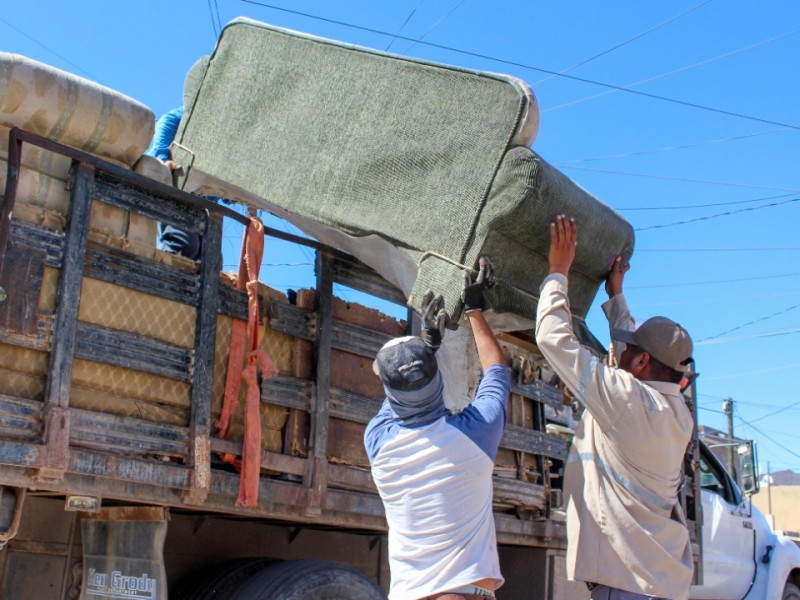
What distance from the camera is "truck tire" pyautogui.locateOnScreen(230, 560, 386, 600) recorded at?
3018 millimetres

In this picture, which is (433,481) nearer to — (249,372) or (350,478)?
(249,372)

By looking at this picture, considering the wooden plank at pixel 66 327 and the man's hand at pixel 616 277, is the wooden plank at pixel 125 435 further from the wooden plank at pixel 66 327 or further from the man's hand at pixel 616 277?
the man's hand at pixel 616 277

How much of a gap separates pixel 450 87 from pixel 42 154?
1.32 meters

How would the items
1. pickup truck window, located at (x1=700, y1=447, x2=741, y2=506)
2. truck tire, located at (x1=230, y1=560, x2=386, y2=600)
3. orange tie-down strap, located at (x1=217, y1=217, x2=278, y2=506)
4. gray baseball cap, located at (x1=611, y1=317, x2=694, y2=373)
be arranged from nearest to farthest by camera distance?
gray baseball cap, located at (x1=611, y1=317, x2=694, y2=373) < orange tie-down strap, located at (x1=217, y1=217, x2=278, y2=506) < truck tire, located at (x1=230, y1=560, x2=386, y2=600) < pickup truck window, located at (x1=700, y1=447, x2=741, y2=506)

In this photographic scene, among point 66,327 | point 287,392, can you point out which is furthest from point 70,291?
point 287,392

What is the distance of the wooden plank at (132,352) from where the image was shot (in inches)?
103

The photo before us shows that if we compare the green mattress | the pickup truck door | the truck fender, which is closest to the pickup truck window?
the pickup truck door

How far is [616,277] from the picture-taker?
323 cm

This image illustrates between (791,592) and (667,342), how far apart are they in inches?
202

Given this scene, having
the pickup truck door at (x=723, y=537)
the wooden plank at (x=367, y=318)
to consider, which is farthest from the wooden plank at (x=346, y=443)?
the pickup truck door at (x=723, y=537)

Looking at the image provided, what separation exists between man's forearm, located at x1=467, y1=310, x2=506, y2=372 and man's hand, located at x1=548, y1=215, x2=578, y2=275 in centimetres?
28

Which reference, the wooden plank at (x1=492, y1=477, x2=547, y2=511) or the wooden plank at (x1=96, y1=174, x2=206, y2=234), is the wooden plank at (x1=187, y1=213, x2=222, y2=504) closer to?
the wooden plank at (x1=96, y1=174, x2=206, y2=234)

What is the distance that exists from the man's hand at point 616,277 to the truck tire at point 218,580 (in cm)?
167

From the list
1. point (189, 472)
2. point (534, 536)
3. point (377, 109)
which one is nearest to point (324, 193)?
point (377, 109)
